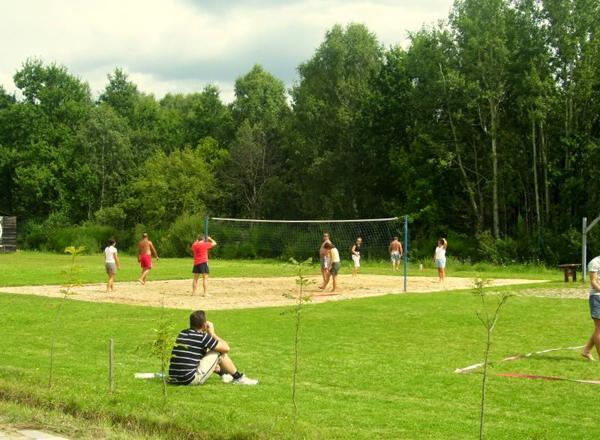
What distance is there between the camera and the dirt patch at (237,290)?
917 inches

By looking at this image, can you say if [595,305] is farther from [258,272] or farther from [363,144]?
[363,144]

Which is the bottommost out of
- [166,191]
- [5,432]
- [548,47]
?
[5,432]

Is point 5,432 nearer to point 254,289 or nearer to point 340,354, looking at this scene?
point 340,354

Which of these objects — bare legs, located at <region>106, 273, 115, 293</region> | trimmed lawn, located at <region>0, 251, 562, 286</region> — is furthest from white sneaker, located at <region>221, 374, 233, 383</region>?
trimmed lawn, located at <region>0, 251, 562, 286</region>

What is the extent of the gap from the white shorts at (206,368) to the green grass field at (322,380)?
15 centimetres

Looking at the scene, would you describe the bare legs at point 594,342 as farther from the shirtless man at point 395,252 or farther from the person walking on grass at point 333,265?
the shirtless man at point 395,252

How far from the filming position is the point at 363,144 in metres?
58.3

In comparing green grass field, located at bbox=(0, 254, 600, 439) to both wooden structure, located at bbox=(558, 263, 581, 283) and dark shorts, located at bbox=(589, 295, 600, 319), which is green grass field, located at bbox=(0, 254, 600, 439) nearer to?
dark shorts, located at bbox=(589, 295, 600, 319)

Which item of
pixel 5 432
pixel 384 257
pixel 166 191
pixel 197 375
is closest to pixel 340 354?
pixel 197 375

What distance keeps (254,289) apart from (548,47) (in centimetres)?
2639

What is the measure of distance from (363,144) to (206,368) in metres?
48.2

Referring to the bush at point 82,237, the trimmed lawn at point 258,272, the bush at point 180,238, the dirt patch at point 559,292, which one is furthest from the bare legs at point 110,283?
the bush at point 82,237

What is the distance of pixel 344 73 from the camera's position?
63156 millimetres

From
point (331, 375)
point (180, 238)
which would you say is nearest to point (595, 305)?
point (331, 375)
